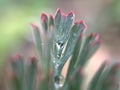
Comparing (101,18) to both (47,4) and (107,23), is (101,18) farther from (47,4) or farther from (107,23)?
(47,4)

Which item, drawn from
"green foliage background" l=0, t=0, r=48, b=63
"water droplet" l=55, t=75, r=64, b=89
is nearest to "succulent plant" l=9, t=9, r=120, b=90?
"water droplet" l=55, t=75, r=64, b=89

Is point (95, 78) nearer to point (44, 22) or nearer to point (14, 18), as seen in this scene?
point (44, 22)

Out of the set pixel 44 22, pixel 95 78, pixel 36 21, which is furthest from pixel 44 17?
pixel 36 21

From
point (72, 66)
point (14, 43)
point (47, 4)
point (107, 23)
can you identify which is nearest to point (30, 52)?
point (14, 43)

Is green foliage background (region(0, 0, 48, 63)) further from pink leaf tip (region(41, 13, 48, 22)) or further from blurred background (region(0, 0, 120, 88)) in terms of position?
pink leaf tip (region(41, 13, 48, 22))

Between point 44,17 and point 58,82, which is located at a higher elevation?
point 44,17

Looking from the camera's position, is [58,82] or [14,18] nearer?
[58,82]
